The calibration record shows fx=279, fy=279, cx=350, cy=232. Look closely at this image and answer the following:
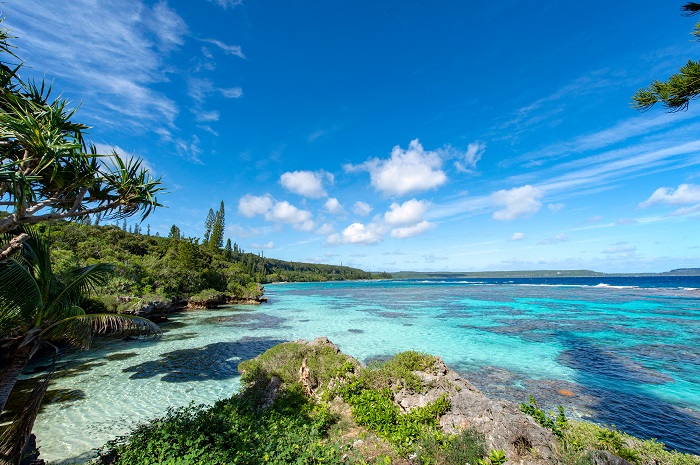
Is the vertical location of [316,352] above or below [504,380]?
above

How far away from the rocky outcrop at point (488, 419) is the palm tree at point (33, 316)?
7.97 metres

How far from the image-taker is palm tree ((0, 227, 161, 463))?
5.15 metres

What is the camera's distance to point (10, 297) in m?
5.23

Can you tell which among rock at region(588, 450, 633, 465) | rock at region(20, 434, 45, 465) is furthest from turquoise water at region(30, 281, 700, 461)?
rock at region(588, 450, 633, 465)

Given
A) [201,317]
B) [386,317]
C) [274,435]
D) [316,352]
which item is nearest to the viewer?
[274,435]

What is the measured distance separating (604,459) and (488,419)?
2.03m

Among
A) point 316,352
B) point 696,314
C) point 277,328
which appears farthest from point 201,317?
point 696,314

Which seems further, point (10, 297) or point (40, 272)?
point (40, 272)

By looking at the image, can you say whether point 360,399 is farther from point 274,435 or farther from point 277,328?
point 277,328

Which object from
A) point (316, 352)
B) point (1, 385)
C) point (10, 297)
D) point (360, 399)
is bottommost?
point (360, 399)

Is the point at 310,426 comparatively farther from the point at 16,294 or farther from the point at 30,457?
the point at 16,294

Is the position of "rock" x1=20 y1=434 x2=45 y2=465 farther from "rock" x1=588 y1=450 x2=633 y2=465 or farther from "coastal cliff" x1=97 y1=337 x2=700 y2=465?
"rock" x1=588 y1=450 x2=633 y2=465

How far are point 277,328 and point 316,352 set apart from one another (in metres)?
17.7

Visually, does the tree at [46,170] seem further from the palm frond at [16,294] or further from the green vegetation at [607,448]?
the green vegetation at [607,448]
